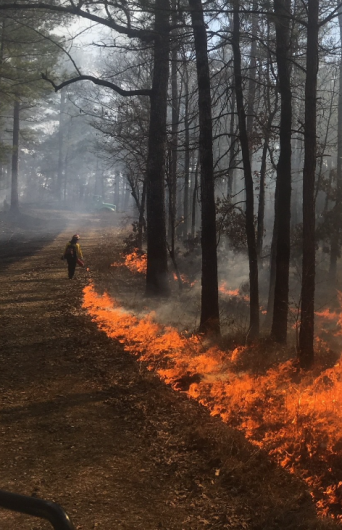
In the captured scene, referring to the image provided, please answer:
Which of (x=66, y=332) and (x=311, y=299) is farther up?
(x=311, y=299)

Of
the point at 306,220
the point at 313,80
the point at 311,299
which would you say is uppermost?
the point at 313,80

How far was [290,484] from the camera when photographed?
16.6 feet

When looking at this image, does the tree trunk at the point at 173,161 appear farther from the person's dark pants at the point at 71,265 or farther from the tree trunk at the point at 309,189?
the person's dark pants at the point at 71,265

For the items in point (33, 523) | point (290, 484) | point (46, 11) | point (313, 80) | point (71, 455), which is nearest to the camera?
point (33, 523)

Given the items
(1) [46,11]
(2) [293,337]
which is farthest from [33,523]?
(1) [46,11]

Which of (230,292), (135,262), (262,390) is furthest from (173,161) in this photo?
(262,390)

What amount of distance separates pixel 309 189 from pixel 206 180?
2853mm

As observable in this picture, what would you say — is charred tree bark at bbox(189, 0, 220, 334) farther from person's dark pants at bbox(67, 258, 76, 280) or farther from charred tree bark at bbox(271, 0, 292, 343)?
person's dark pants at bbox(67, 258, 76, 280)

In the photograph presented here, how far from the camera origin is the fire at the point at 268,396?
542 cm

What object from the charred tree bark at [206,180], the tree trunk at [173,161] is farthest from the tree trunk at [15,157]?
the charred tree bark at [206,180]

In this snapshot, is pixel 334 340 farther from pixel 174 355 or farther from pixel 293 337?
pixel 174 355

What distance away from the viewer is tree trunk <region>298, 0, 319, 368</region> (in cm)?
889

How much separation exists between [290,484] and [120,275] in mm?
14426

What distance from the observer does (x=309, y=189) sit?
8.98 metres
